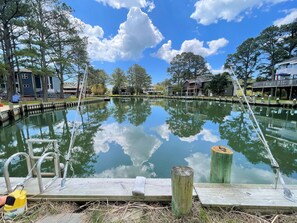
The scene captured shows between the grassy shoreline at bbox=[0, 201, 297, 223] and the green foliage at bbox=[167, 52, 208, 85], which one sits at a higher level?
the green foliage at bbox=[167, 52, 208, 85]

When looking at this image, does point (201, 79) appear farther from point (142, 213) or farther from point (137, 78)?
point (142, 213)

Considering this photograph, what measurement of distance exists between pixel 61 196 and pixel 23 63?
18.9 m

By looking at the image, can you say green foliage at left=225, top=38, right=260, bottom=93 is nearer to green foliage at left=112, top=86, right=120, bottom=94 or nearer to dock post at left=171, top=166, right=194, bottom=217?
dock post at left=171, top=166, right=194, bottom=217

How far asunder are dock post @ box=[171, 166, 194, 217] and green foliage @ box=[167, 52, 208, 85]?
158 ft

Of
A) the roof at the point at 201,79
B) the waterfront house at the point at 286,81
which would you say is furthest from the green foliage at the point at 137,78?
the waterfront house at the point at 286,81

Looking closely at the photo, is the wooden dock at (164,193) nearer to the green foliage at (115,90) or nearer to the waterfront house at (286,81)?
the waterfront house at (286,81)

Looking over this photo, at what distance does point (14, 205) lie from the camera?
72.6 inches

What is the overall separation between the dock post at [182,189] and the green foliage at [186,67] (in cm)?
4806

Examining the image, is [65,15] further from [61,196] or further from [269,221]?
[269,221]

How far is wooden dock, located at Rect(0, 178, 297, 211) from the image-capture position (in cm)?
203

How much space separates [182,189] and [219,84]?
36257mm

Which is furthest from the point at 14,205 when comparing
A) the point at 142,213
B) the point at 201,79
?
the point at 201,79

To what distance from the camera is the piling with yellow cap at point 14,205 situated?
182 centimetres

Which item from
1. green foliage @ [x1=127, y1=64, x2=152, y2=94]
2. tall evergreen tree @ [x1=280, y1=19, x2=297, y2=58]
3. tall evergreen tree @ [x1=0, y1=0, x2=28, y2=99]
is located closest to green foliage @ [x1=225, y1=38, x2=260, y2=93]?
tall evergreen tree @ [x1=280, y1=19, x2=297, y2=58]
